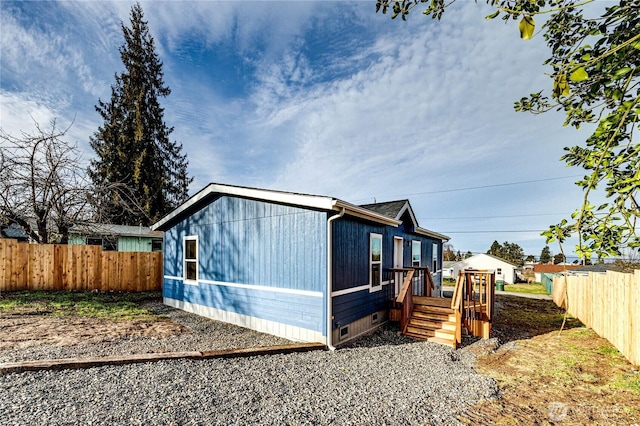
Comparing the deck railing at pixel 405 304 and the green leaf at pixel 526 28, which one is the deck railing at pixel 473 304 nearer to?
the deck railing at pixel 405 304

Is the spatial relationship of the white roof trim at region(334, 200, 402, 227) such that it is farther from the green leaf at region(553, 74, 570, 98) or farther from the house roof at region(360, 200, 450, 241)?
the green leaf at region(553, 74, 570, 98)

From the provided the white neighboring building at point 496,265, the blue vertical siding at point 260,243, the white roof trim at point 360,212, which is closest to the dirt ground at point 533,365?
the blue vertical siding at point 260,243

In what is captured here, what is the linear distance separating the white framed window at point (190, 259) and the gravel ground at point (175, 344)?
4.75 ft

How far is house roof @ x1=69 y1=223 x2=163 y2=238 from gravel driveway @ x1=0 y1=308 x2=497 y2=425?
31.0 feet

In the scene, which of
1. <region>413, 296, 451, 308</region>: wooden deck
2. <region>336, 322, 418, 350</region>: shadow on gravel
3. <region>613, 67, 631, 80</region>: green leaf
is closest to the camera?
<region>613, 67, 631, 80</region>: green leaf

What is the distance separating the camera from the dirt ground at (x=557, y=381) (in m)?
3.84

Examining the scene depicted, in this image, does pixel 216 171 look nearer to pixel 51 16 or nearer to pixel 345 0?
pixel 51 16

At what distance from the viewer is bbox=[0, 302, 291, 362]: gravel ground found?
514cm

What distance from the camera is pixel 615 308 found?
6992mm

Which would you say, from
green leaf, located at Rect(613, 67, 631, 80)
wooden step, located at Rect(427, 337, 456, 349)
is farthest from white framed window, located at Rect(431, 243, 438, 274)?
green leaf, located at Rect(613, 67, 631, 80)

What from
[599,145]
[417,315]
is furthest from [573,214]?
[417,315]

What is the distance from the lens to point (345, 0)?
5117mm

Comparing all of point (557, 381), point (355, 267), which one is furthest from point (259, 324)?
point (557, 381)

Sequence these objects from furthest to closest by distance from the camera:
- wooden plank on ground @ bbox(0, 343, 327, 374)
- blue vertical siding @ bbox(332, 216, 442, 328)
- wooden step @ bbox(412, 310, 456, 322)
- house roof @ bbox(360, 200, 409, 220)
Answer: house roof @ bbox(360, 200, 409, 220) < wooden step @ bbox(412, 310, 456, 322) < blue vertical siding @ bbox(332, 216, 442, 328) < wooden plank on ground @ bbox(0, 343, 327, 374)
